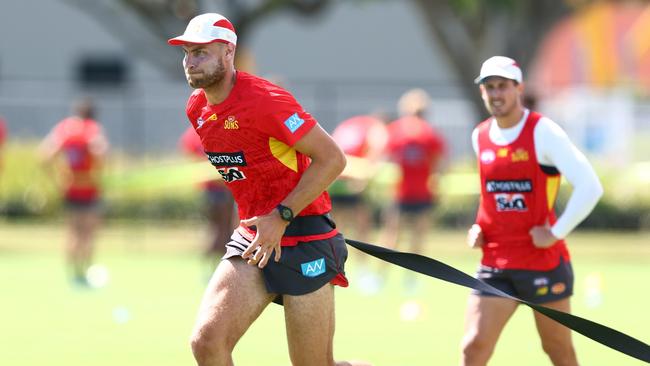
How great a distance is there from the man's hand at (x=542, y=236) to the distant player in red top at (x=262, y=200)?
1.46m

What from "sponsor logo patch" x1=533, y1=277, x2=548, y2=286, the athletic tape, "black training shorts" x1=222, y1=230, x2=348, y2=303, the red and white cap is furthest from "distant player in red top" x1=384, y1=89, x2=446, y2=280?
the red and white cap

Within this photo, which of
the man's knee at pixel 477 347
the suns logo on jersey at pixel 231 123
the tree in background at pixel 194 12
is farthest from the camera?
the tree in background at pixel 194 12

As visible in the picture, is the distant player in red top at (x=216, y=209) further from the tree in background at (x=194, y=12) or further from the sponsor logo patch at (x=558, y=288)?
the sponsor logo patch at (x=558, y=288)

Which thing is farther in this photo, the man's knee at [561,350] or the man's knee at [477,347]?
the man's knee at [561,350]

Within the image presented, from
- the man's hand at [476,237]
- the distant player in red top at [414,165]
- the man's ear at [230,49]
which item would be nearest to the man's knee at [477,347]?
the man's hand at [476,237]

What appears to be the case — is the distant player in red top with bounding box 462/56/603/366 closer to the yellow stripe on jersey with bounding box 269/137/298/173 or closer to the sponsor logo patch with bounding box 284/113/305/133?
the yellow stripe on jersey with bounding box 269/137/298/173

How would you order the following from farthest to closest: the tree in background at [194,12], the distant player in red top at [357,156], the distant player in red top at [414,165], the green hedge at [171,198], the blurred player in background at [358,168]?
1. the tree in background at [194,12]
2. the green hedge at [171,198]
3. the distant player in red top at [357,156]
4. the blurred player in background at [358,168]
5. the distant player in red top at [414,165]

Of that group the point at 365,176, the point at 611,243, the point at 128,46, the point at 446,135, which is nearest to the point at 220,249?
the point at 365,176

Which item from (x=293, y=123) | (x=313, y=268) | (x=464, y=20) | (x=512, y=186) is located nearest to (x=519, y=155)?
(x=512, y=186)

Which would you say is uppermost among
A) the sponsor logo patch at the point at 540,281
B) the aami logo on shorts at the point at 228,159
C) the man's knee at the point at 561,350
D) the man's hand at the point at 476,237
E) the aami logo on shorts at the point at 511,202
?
the aami logo on shorts at the point at 228,159

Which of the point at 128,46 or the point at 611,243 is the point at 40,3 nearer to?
the point at 128,46

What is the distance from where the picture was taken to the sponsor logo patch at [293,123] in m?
6.98

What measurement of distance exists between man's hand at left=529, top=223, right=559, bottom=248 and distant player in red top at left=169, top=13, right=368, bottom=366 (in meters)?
1.46

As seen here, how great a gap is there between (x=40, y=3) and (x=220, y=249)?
22.4m
